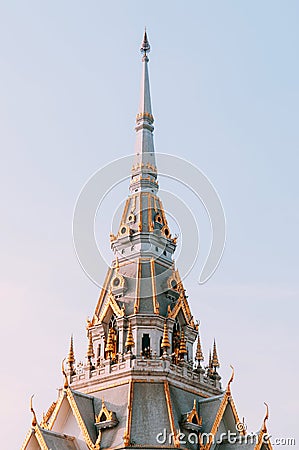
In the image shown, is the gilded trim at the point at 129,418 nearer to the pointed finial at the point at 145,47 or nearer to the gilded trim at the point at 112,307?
the gilded trim at the point at 112,307

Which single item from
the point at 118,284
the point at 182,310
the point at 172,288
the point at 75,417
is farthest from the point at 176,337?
the point at 75,417

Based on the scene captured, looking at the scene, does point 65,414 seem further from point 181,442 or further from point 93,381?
point 181,442

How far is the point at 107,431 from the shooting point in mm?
49031

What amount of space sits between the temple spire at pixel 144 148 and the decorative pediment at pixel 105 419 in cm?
1440

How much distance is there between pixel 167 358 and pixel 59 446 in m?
7.04

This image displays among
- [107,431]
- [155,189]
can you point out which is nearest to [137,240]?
[155,189]

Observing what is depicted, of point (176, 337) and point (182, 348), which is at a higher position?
point (176, 337)

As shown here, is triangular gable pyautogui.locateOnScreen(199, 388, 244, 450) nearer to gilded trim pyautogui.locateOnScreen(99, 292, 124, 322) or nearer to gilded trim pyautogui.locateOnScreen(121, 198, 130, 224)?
gilded trim pyautogui.locateOnScreen(99, 292, 124, 322)

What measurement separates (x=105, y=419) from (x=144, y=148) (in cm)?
1756

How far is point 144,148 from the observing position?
59.5 meters

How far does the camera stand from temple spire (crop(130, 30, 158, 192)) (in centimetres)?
5847

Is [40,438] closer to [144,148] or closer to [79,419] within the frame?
[79,419]

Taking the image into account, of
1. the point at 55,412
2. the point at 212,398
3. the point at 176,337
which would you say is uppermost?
the point at 176,337

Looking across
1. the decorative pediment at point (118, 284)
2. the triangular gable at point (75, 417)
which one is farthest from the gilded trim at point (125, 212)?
the triangular gable at point (75, 417)
